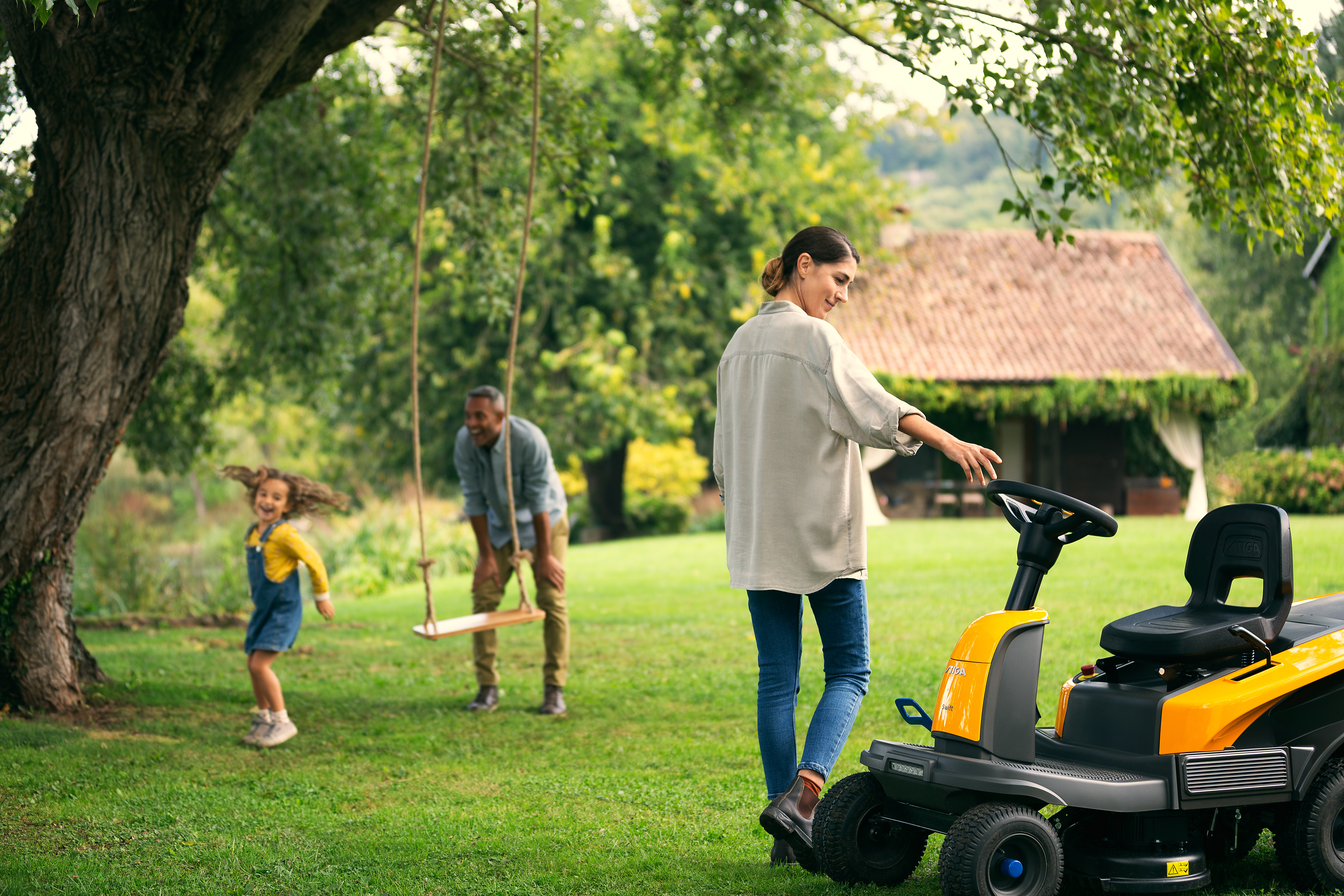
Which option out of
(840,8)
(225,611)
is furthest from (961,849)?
(840,8)

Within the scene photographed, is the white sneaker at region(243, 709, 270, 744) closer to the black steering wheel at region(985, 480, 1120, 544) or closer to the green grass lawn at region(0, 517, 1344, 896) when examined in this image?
the green grass lawn at region(0, 517, 1344, 896)

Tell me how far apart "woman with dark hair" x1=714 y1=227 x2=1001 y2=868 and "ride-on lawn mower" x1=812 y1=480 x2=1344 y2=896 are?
276 millimetres

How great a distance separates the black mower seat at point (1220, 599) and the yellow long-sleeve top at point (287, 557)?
387cm

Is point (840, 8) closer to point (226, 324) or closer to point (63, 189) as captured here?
point (226, 324)

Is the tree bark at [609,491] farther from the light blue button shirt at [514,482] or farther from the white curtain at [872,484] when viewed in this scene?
the light blue button shirt at [514,482]

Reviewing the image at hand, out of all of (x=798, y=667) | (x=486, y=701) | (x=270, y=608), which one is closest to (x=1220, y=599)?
(x=798, y=667)

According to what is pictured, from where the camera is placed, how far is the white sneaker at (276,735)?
5871 mm

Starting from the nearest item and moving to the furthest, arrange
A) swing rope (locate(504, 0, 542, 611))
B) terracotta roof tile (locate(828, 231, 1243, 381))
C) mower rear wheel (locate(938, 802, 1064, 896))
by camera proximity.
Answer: mower rear wheel (locate(938, 802, 1064, 896)), swing rope (locate(504, 0, 542, 611)), terracotta roof tile (locate(828, 231, 1243, 381))

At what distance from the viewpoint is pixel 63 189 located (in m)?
5.80

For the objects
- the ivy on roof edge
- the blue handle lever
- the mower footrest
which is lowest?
the mower footrest

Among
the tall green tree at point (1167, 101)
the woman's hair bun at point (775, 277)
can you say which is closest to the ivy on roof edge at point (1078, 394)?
the tall green tree at point (1167, 101)

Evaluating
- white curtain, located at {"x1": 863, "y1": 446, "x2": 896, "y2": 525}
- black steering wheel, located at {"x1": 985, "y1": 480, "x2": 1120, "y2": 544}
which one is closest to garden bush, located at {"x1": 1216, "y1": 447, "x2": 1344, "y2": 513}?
white curtain, located at {"x1": 863, "y1": 446, "x2": 896, "y2": 525}

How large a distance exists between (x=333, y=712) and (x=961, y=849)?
456 cm

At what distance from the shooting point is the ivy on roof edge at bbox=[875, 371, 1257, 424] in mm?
22844
